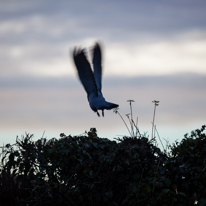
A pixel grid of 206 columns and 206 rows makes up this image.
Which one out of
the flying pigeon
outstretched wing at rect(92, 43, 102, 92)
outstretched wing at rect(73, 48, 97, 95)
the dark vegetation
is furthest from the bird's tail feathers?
the dark vegetation

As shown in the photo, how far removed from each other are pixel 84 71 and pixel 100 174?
3746mm

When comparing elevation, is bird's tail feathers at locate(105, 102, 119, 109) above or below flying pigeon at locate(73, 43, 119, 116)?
below

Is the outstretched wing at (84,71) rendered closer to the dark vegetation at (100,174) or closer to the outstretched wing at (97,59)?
the outstretched wing at (97,59)

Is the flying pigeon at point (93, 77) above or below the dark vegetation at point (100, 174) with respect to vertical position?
above

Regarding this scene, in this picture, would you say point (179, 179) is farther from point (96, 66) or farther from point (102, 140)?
point (96, 66)

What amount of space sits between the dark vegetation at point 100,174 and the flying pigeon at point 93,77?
2.75m

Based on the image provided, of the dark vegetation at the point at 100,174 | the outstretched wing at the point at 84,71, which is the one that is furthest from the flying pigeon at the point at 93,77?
the dark vegetation at the point at 100,174

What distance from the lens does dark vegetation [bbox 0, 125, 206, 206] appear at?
365cm

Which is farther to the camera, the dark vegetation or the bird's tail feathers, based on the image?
the bird's tail feathers

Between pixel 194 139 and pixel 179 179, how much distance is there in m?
1.18

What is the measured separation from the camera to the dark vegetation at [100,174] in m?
3.65

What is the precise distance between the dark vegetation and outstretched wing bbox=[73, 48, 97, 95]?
276 cm

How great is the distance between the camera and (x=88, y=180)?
160 inches

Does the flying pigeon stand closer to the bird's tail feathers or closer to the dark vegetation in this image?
the bird's tail feathers
